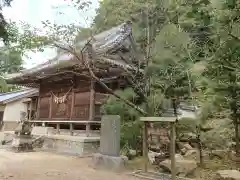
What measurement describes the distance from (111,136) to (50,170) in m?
2.16

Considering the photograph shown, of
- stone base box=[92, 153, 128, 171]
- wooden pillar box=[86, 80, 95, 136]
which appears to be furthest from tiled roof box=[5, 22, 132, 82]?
stone base box=[92, 153, 128, 171]

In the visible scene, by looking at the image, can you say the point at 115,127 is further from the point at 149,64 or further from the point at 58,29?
the point at 58,29

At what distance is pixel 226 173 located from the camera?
291 inches

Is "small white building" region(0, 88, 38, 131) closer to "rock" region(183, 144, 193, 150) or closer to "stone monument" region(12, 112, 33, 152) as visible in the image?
"stone monument" region(12, 112, 33, 152)

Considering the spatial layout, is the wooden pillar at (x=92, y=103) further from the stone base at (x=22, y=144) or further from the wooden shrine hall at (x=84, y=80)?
the stone base at (x=22, y=144)

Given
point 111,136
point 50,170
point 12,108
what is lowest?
point 50,170

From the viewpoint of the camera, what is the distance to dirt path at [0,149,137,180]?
7.50 m

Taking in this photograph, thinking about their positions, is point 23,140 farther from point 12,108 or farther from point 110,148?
point 12,108

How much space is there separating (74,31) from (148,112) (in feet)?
12.5

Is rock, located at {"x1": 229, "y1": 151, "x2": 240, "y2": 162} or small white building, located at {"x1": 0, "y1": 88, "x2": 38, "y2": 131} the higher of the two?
small white building, located at {"x1": 0, "y1": 88, "x2": 38, "y2": 131}

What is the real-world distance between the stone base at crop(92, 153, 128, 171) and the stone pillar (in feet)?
0.60

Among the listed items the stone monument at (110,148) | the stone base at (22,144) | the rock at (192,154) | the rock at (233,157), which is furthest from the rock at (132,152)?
the stone base at (22,144)

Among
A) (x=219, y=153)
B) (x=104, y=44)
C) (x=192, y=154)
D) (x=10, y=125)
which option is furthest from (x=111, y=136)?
(x=10, y=125)

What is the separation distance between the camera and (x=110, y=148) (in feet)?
30.0
